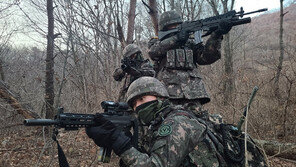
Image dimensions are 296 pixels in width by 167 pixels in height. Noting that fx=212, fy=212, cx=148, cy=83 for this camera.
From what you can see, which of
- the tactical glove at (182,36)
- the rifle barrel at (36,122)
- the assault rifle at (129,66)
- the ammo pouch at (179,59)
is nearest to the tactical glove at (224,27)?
the tactical glove at (182,36)

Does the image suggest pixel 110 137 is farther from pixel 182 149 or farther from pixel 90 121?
pixel 182 149

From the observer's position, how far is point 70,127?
5.21 ft

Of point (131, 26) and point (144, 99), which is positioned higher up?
point (131, 26)

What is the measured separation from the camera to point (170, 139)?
5.20ft

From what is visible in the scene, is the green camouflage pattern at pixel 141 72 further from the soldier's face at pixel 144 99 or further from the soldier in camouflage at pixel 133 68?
the soldier's face at pixel 144 99

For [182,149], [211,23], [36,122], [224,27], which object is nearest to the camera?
[36,122]

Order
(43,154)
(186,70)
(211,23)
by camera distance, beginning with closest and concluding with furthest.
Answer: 1. (211,23)
2. (186,70)
3. (43,154)

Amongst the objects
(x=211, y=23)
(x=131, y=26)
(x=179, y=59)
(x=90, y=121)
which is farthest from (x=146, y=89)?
(x=131, y=26)

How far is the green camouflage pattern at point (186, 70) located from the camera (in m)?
3.27

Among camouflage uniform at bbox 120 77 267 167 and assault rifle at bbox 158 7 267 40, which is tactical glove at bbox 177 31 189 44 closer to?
assault rifle at bbox 158 7 267 40

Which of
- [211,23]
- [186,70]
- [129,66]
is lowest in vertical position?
[186,70]

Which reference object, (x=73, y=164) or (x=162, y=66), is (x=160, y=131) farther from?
(x=73, y=164)

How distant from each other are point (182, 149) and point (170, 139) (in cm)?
12

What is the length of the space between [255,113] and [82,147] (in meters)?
3.96
